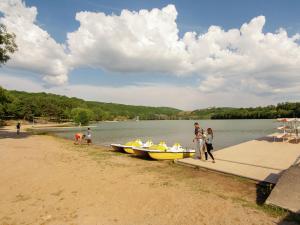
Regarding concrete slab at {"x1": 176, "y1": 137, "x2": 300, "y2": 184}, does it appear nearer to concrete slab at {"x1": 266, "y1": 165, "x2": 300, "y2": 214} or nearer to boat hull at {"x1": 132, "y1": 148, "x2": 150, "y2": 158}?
concrete slab at {"x1": 266, "y1": 165, "x2": 300, "y2": 214}

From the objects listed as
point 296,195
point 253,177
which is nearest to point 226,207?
point 296,195

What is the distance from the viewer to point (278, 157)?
11.5m

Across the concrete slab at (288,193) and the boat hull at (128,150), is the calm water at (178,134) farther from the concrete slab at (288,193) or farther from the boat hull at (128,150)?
the concrete slab at (288,193)

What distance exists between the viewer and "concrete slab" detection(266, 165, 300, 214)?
17.4ft

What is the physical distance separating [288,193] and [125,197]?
4308 mm

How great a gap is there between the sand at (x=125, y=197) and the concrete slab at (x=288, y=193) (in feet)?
1.63

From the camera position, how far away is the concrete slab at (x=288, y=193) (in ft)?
17.4

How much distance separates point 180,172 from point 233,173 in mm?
2131

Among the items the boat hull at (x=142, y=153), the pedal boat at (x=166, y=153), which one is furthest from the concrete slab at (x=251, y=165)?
the boat hull at (x=142, y=153)

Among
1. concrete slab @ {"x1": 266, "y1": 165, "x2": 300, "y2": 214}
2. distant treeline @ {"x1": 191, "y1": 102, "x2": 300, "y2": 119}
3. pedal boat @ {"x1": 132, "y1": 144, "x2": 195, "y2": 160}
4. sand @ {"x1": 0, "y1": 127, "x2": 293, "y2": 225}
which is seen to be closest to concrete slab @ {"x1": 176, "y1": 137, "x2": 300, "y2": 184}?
sand @ {"x1": 0, "y1": 127, "x2": 293, "y2": 225}

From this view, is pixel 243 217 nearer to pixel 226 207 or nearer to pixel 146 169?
pixel 226 207

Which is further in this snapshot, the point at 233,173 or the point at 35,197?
the point at 233,173

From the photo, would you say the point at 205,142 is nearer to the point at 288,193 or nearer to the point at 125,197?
the point at 288,193

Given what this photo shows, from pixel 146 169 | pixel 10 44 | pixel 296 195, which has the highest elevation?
pixel 10 44
